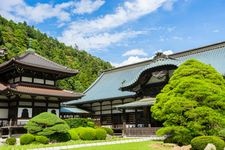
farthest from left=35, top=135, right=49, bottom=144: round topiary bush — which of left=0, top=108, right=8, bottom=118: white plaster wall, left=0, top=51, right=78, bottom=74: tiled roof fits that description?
left=0, top=51, right=78, bottom=74: tiled roof

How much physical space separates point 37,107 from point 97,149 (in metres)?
16.3

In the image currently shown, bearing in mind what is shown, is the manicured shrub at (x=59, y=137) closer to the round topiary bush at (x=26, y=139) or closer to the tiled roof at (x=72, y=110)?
the round topiary bush at (x=26, y=139)

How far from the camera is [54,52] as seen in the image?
9856cm

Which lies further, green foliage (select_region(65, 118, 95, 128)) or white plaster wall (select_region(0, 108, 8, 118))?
white plaster wall (select_region(0, 108, 8, 118))

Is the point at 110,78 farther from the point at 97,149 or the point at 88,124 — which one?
the point at 97,149

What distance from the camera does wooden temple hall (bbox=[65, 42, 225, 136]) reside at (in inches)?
1287

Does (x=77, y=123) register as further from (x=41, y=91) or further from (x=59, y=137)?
(x=59, y=137)

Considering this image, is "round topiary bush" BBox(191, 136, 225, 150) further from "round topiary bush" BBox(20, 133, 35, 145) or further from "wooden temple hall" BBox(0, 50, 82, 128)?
"wooden temple hall" BBox(0, 50, 82, 128)

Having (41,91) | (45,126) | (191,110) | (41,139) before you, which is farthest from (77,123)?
(191,110)

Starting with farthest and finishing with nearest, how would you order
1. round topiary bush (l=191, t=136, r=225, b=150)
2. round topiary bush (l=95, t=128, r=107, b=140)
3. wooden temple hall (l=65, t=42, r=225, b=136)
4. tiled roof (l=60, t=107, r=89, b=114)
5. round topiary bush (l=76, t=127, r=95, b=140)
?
tiled roof (l=60, t=107, r=89, b=114) < wooden temple hall (l=65, t=42, r=225, b=136) < round topiary bush (l=95, t=128, r=107, b=140) < round topiary bush (l=76, t=127, r=95, b=140) < round topiary bush (l=191, t=136, r=225, b=150)

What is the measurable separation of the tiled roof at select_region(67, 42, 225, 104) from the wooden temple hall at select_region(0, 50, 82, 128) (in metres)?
7.21

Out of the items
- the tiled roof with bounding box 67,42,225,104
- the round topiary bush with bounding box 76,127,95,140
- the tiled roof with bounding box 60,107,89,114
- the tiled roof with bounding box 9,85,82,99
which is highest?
the tiled roof with bounding box 67,42,225,104

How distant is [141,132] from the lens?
31.0 m

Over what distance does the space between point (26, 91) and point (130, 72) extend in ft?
65.1
